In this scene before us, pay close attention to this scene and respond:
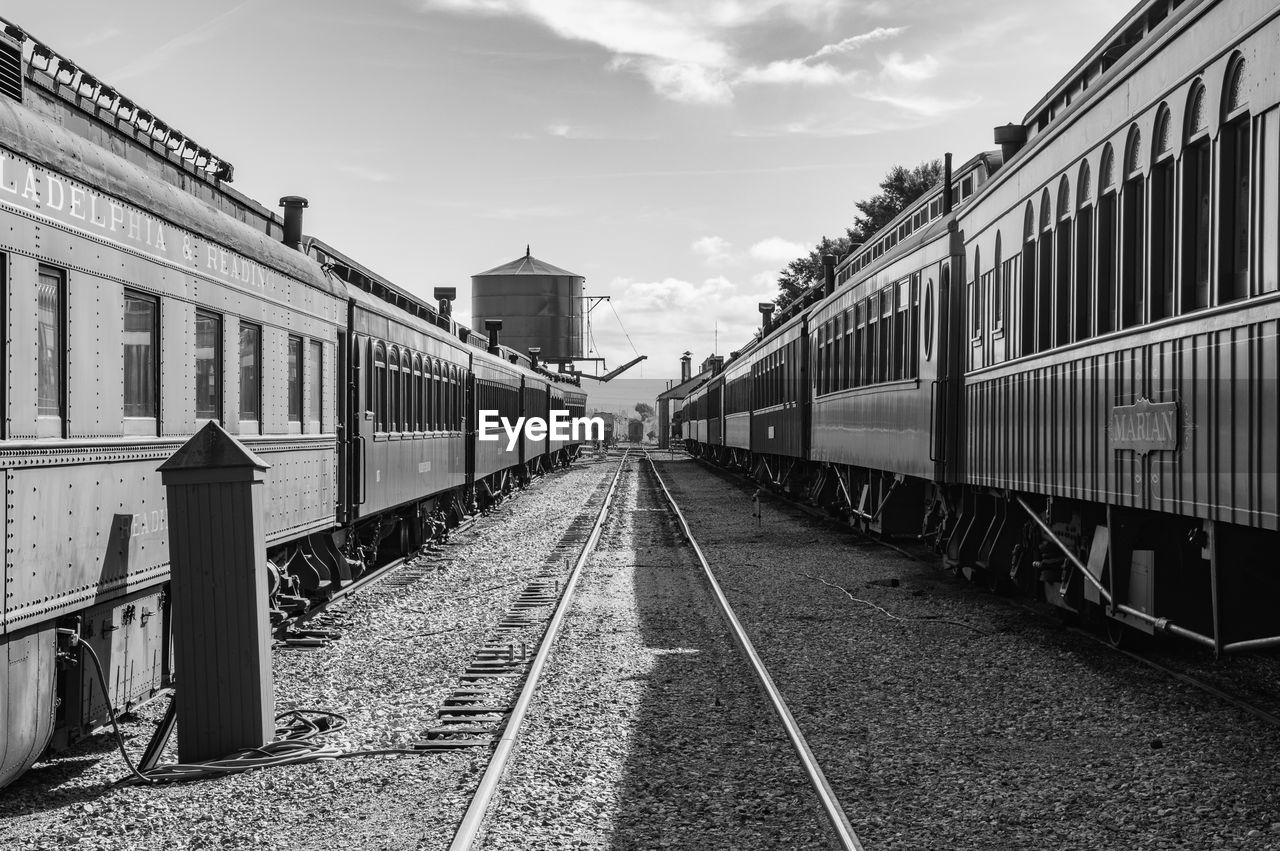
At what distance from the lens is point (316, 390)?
423 inches

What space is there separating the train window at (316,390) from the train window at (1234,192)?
272 inches

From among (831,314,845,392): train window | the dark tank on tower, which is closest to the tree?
the dark tank on tower

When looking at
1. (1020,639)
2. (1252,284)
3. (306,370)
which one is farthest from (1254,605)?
(306,370)

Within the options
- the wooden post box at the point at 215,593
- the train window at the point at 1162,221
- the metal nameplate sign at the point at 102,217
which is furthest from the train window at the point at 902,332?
the wooden post box at the point at 215,593

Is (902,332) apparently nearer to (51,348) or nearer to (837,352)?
(837,352)

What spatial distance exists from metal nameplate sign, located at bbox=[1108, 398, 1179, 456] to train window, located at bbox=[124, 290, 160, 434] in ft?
16.7

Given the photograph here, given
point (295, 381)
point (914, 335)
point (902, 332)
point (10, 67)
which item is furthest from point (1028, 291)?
point (10, 67)

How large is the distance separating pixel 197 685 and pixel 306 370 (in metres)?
4.43

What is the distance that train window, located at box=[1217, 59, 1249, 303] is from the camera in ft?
18.9

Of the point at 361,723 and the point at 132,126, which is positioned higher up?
the point at 132,126

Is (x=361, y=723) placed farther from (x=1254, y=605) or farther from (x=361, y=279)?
(x=361, y=279)

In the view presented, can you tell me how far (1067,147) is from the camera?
8.55m

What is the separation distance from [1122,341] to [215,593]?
4.97 metres

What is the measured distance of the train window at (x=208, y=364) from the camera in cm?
762
